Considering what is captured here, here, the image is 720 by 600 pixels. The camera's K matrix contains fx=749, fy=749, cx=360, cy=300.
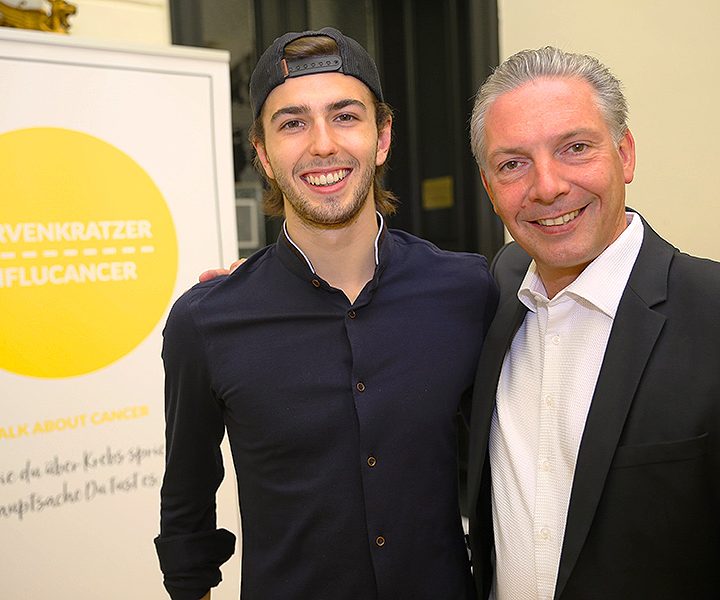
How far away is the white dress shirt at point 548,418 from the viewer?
1213 millimetres

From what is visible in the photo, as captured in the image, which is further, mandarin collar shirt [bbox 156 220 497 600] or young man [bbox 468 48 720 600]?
mandarin collar shirt [bbox 156 220 497 600]

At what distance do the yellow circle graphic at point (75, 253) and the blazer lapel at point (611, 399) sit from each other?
1.53 m

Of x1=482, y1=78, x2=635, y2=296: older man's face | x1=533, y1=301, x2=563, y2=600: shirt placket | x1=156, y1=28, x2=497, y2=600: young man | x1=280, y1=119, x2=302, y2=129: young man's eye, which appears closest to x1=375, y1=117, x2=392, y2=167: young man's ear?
x1=156, y1=28, x2=497, y2=600: young man

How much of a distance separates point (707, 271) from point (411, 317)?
53cm

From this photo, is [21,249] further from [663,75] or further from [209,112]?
[663,75]

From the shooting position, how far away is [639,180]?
8.49 feet

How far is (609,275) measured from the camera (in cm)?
124

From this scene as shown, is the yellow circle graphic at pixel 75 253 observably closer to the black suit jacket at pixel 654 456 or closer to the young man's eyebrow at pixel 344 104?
the young man's eyebrow at pixel 344 104

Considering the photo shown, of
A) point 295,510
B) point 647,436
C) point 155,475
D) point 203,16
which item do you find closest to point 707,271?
point 647,436

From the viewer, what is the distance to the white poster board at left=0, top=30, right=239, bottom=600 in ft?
6.78

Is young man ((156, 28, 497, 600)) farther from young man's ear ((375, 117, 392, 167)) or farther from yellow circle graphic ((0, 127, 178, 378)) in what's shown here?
yellow circle graphic ((0, 127, 178, 378))

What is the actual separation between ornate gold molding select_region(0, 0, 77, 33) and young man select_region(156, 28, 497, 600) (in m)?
1.11

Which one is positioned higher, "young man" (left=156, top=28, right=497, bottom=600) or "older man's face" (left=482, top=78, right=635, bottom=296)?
"older man's face" (left=482, top=78, right=635, bottom=296)

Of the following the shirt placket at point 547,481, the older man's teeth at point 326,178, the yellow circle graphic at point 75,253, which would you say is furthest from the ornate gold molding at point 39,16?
the shirt placket at point 547,481
